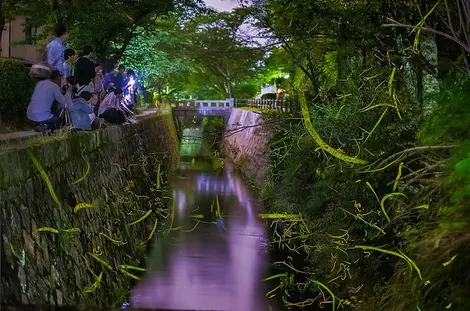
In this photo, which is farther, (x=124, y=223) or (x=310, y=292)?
(x=124, y=223)

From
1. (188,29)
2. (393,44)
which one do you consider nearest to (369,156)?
(393,44)

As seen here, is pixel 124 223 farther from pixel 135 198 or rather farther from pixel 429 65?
pixel 429 65

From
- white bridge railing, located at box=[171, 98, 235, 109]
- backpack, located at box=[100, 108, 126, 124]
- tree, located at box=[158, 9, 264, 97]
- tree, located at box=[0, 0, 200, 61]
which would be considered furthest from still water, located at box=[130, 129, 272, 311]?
white bridge railing, located at box=[171, 98, 235, 109]

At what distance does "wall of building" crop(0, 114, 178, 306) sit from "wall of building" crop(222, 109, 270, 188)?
277 inches

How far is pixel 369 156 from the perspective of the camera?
7402 millimetres

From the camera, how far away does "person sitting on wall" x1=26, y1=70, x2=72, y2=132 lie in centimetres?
736

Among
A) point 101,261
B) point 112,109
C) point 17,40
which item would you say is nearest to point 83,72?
point 112,109

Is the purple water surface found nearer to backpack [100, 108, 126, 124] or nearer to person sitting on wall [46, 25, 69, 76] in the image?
backpack [100, 108, 126, 124]

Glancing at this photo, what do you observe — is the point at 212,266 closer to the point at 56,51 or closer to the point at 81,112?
the point at 81,112

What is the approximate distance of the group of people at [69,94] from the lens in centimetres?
746

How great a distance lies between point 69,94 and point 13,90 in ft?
8.38

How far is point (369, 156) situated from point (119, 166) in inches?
248

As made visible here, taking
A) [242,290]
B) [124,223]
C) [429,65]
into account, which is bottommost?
[242,290]

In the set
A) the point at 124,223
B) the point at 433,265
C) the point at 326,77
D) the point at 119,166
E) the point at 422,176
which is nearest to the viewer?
the point at 433,265
